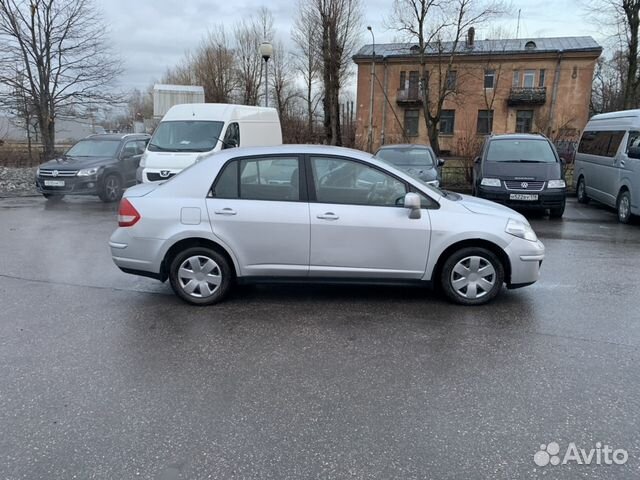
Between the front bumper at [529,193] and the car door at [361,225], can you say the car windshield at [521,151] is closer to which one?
the front bumper at [529,193]

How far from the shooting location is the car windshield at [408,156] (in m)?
12.5

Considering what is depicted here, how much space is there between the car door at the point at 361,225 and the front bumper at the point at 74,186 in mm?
9734

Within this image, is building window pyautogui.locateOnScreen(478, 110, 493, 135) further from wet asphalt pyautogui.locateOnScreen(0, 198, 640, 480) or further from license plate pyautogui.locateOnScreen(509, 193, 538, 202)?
wet asphalt pyautogui.locateOnScreen(0, 198, 640, 480)

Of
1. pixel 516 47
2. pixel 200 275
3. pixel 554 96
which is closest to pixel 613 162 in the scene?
pixel 200 275

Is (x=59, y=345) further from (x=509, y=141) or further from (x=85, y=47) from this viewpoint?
(x=85, y=47)

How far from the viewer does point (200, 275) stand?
5.04 metres

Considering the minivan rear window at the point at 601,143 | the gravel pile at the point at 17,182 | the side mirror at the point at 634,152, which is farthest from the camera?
the gravel pile at the point at 17,182

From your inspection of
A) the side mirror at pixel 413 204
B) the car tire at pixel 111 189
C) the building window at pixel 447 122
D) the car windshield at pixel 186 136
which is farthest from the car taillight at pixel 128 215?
the building window at pixel 447 122

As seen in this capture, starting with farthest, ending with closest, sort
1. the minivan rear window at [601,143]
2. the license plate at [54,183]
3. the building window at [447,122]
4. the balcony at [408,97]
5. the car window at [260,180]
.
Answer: the building window at [447,122] → the balcony at [408,97] → the license plate at [54,183] → the minivan rear window at [601,143] → the car window at [260,180]

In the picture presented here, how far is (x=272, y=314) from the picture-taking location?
4.88 meters

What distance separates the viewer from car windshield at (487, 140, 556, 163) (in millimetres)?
10867

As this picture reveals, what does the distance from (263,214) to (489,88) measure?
40729mm

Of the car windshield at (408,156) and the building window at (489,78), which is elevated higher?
the building window at (489,78)

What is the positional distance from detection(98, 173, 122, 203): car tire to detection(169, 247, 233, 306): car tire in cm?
913
